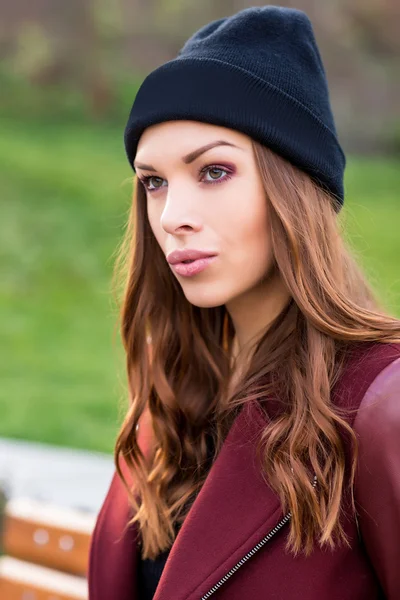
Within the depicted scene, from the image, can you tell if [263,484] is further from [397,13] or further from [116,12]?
[116,12]

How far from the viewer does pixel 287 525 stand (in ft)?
6.40

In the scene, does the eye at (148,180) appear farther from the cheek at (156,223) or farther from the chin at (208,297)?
the chin at (208,297)

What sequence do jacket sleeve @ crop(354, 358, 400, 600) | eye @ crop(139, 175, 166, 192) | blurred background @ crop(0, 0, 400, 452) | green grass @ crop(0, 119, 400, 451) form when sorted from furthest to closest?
1. blurred background @ crop(0, 0, 400, 452)
2. green grass @ crop(0, 119, 400, 451)
3. eye @ crop(139, 175, 166, 192)
4. jacket sleeve @ crop(354, 358, 400, 600)

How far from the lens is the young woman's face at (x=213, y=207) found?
6.70ft

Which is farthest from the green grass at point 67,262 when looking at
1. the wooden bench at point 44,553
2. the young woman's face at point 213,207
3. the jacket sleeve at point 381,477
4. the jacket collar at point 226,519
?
the jacket sleeve at point 381,477

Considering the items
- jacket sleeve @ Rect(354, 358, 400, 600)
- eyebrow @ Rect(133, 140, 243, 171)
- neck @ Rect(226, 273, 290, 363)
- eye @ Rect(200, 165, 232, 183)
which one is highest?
eyebrow @ Rect(133, 140, 243, 171)

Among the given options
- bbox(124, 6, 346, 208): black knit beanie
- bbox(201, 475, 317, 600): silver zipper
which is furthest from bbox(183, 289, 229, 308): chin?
bbox(201, 475, 317, 600): silver zipper

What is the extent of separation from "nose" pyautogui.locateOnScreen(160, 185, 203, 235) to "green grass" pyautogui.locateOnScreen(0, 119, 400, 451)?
3918mm

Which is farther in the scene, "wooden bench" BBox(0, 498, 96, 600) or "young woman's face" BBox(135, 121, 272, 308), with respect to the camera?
"wooden bench" BBox(0, 498, 96, 600)

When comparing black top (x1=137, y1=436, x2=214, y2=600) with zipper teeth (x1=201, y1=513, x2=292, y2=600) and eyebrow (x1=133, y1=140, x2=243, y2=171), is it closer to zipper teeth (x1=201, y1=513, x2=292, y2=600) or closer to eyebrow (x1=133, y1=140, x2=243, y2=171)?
zipper teeth (x1=201, y1=513, x2=292, y2=600)

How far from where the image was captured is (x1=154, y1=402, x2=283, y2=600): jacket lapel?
1962mm

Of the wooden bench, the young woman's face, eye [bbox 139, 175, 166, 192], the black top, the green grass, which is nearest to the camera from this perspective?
the young woman's face

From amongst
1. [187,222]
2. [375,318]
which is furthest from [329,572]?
[187,222]

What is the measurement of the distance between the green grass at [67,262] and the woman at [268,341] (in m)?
3.77
